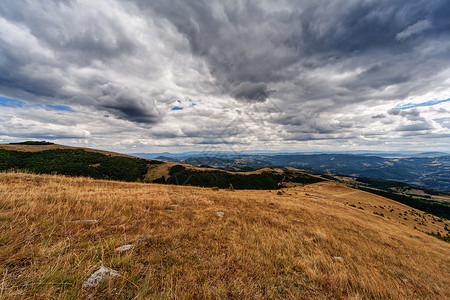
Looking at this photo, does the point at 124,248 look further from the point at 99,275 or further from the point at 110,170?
the point at 110,170

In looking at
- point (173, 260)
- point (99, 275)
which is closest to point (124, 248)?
point (99, 275)

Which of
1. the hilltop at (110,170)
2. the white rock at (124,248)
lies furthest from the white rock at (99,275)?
the hilltop at (110,170)

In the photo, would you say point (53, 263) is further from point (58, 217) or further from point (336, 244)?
point (336, 244)

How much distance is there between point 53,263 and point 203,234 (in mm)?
4384

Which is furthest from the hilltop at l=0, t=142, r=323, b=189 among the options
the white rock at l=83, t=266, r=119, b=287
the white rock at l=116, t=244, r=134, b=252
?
the white rock at l=83, t=266, r=119, b=287

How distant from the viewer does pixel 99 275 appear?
3178mm

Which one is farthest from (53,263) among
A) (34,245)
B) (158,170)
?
(158,170)

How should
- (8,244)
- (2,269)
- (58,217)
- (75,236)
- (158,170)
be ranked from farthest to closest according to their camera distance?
(158,170) → (58,217) → (75,236) → (8,244) → (2,269)

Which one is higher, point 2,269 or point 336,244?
point 2,269

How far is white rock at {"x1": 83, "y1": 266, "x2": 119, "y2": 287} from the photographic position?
2.96 meters

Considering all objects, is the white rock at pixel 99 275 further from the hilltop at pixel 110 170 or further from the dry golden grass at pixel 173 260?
the hilltop at pixel 110 170

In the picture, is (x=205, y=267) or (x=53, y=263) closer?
(x=53, y=263)

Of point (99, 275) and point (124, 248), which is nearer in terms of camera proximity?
point (99, 275)

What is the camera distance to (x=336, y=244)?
784 centimetres
